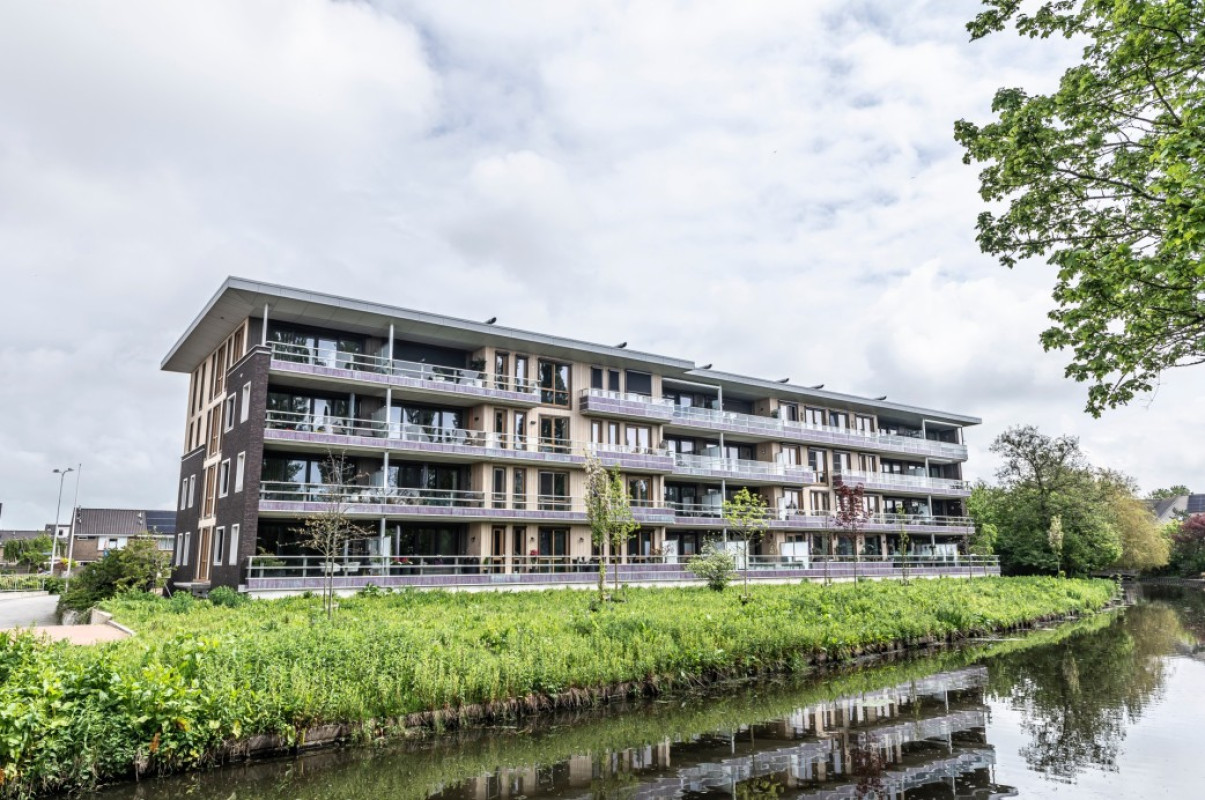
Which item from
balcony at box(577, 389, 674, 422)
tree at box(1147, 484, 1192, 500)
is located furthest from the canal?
tree at box(1147, 484, 1192, 500)

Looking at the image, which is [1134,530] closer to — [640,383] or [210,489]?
[640,383]

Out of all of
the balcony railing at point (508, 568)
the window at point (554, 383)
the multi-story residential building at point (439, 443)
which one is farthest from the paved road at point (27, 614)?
the window at point (554, 383)

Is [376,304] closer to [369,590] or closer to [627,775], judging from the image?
[369,590]

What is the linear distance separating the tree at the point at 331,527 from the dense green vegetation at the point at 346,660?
1.47m

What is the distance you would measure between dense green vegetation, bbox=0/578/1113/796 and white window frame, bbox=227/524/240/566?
124 inches

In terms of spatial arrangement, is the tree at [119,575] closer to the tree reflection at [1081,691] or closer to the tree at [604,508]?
the tree at [604,508]

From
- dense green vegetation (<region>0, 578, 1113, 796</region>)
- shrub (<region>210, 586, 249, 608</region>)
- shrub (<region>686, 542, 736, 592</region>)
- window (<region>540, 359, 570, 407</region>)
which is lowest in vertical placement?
dense green vegetation (<region>0, 578, 1113, 796</region>)

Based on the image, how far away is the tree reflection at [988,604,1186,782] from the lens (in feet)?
38.0

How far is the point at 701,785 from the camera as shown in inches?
392

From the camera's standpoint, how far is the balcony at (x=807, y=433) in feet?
139

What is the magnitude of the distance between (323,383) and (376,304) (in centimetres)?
385

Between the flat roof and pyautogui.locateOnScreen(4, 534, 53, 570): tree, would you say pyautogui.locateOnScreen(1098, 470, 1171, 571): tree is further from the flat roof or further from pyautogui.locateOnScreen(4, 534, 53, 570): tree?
pyautogui.locateOnScreen(4, 534, 53, 570): tree

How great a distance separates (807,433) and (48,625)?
3864cm

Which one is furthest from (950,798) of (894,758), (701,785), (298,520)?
(298,520)
